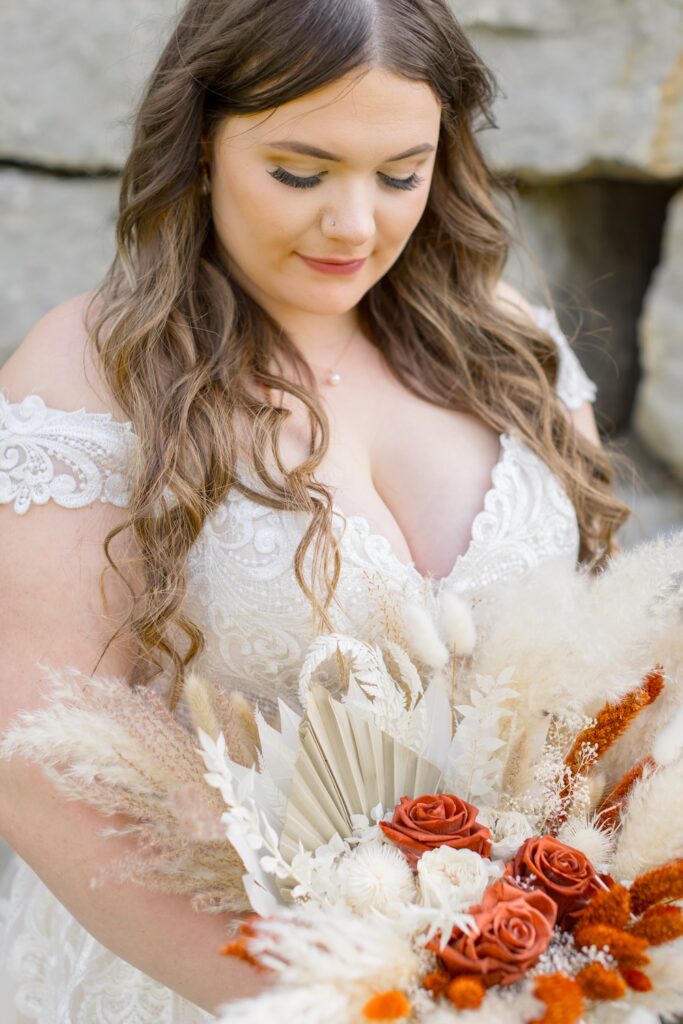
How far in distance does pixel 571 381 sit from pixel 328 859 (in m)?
1.21

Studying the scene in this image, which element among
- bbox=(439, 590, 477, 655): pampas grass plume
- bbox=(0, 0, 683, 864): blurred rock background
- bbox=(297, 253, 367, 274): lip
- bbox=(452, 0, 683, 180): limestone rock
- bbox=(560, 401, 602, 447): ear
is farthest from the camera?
bbox=(452, 0, 683, 180): limestone rock

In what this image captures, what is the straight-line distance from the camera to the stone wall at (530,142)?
199 cm

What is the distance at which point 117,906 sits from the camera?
1.20m

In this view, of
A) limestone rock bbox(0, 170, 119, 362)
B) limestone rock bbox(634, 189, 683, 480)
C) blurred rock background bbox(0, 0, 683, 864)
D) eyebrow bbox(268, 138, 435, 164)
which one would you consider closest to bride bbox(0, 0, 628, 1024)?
eyebrow bbox(268, 138, 435, 164)

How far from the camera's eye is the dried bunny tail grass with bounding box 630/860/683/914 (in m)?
0.86

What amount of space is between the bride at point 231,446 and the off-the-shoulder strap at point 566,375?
0.69 feet

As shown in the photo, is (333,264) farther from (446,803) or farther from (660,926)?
(660,926)

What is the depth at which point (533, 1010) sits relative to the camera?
30.5 inches

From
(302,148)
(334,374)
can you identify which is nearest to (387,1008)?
(302,148)

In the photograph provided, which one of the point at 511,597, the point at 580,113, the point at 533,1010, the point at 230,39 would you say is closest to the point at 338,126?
the point at 230,39

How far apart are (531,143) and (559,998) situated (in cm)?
185

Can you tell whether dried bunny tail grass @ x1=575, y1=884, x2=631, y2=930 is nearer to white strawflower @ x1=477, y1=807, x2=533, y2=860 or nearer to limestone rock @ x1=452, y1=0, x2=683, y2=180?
white strawflower @ x1=477, y1=807, x2=533, y2=860

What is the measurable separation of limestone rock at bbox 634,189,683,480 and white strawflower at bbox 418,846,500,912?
5.44 ft

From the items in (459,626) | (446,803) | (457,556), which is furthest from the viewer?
(457,556)
